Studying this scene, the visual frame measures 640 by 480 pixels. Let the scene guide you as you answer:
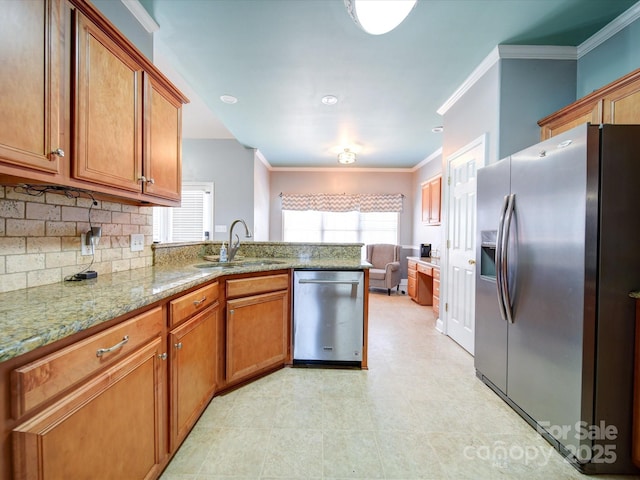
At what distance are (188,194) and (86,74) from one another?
12.7ft

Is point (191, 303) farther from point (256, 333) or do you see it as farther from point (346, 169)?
point (346, 169)

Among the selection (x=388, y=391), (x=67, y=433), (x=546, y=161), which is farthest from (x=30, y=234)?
(x=546, y=161)

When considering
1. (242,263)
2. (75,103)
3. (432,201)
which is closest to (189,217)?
(242,263)

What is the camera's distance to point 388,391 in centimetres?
194

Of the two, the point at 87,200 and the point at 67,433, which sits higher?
the point at 87,200

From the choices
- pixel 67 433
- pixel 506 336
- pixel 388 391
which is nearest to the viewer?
pixel 67 433

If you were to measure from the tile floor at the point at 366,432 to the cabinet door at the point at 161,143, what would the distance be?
56.8 inches

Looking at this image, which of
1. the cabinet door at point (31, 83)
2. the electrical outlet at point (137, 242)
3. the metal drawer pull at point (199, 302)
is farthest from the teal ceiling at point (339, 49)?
the metal drawer pull at point (199, 302)

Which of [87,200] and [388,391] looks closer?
[87,200]

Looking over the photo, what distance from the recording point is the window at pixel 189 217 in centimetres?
470

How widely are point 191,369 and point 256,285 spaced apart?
0.67m

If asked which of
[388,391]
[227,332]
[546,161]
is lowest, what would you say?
[388,391]

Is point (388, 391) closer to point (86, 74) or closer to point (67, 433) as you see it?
point (67, 433)

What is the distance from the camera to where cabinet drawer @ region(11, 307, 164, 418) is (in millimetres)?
630
